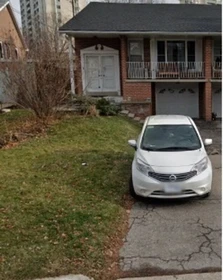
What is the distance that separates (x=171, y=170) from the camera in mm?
5922

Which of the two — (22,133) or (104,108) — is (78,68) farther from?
(22,133)

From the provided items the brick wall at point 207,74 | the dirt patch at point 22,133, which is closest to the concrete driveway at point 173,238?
the dirt patch at point 22,133

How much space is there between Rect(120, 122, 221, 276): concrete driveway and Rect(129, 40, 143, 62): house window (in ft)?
44.3

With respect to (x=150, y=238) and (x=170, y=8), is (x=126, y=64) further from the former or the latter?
(x=150, y=238)

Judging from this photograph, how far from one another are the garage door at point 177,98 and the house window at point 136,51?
2032 millimetres

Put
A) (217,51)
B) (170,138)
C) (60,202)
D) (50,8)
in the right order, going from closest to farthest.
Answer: (60,202) → (170,138) → (217,51) → (50,8)

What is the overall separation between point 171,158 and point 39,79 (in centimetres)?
683

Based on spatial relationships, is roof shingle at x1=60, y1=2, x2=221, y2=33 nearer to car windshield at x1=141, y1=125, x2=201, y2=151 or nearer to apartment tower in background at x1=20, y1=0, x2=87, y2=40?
car windshield at x1=141, y1=125, x2=201, y2=151

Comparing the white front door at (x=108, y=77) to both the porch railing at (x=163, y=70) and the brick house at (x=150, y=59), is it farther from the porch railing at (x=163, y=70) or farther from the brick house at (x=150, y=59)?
the porch railing at (x=163, y=70)

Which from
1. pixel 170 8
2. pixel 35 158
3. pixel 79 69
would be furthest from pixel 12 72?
pixel 170 8

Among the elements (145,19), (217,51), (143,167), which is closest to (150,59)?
(145,19)

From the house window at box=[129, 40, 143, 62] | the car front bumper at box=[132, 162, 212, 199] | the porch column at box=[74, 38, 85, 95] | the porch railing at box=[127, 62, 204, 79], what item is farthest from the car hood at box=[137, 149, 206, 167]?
the house window at box=[129, 40, 143, 62]

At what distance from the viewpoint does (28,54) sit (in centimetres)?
1213

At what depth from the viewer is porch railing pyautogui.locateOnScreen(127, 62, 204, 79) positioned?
57.5ft
